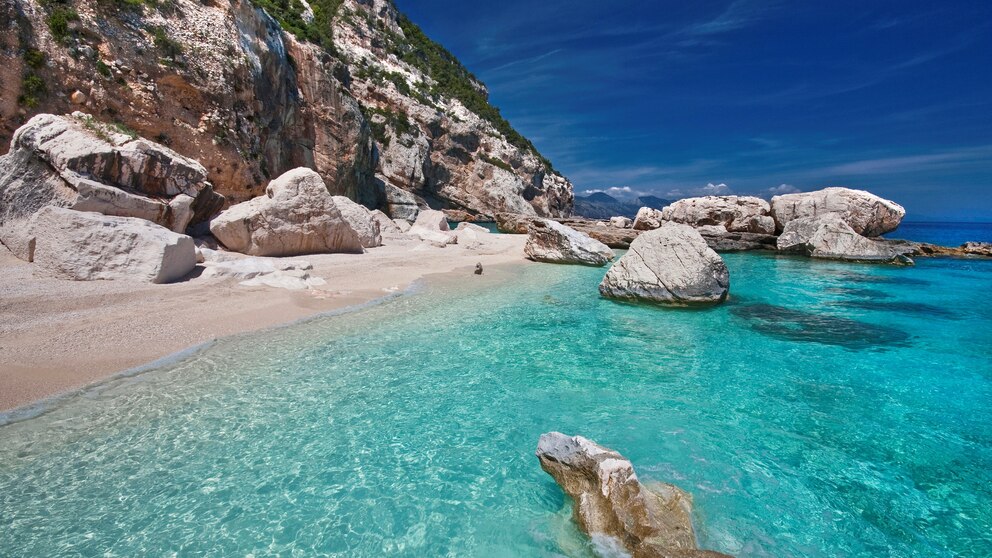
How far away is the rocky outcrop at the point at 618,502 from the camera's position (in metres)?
3.65

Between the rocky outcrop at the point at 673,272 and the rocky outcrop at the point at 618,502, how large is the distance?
10.1 metres

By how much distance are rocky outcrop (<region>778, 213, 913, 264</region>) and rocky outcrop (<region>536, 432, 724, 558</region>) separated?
3154 cm

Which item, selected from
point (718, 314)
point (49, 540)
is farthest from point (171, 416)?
point (718, 314)

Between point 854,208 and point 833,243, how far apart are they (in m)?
5.85

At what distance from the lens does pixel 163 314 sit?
30.6 ft

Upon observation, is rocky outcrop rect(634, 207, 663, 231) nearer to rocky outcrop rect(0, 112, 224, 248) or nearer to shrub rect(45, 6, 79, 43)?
rocky outcrop rect(0, 112, 224, 248)

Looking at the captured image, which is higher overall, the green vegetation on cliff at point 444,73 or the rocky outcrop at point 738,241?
the green vegetation on cliff at point 444,73

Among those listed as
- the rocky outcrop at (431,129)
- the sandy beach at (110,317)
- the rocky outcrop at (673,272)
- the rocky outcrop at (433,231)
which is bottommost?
the sandy beach at (110,317)

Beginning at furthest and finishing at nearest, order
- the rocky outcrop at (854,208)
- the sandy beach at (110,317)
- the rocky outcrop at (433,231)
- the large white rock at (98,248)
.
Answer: the rocky outcrop at (854,208) → the rocky outcrop at (433,231) → the large white rock at (98,248) → the sandy beach at (110,317)

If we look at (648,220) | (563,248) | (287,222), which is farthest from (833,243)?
(287,222)

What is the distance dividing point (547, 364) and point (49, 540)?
688 cm

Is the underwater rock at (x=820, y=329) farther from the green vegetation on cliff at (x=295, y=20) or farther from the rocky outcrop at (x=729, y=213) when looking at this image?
the green vegetation on cliff at (x=295, y=20)

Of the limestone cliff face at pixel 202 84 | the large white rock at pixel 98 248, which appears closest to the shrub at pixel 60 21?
the limestone cliff face at pixel 202 84

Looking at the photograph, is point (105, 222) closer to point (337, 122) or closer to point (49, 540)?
point (49, 540)
